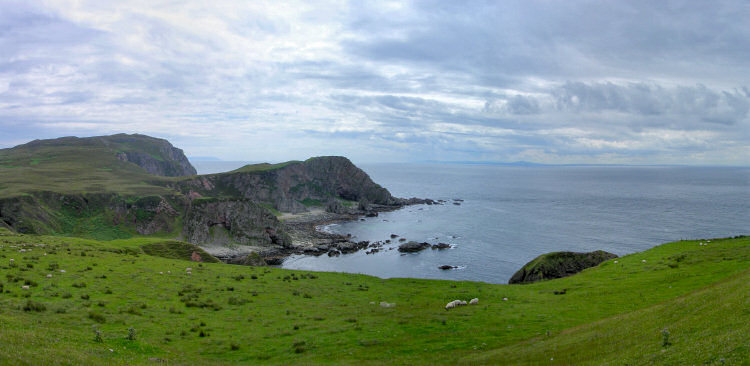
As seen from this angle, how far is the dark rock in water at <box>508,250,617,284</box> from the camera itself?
5334cm

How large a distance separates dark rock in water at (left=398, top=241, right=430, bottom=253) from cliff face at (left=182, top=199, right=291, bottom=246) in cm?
3513

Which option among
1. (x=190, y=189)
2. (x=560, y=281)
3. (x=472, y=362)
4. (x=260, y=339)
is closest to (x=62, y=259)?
(x=260, y=339)

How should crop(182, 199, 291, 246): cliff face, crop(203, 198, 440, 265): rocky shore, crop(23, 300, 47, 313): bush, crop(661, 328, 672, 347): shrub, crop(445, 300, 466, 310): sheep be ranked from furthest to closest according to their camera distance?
crop(182, 199, 291, 246): cliff face, crop(203, 198, 440, 265): rocky shore, crop(445, 300, 466, 310): sheep, crop(23, 300, 47, 313): bush, crop(661, 328, 672, 347): shrub

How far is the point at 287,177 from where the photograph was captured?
191 meters

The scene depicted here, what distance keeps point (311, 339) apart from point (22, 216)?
102 m

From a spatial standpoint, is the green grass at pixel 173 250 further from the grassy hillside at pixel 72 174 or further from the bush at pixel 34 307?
the grassy hillside at pixel 72 174

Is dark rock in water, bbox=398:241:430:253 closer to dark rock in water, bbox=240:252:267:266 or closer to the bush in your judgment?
dark rock in water, bbox=240:252:267:266

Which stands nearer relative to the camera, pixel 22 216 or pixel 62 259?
pixel 62 259

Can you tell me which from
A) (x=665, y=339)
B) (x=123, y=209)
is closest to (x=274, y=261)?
(x=123, y=209)

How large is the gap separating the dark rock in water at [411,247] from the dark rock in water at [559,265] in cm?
5026

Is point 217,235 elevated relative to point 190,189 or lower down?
lower down

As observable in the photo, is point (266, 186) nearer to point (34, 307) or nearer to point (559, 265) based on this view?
point (559, 265)

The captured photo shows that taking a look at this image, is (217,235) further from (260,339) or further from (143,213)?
(260,339)

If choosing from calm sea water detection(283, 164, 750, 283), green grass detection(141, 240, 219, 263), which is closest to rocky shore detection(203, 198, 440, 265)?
calm sea water detection(283, 164, 750, 283)
